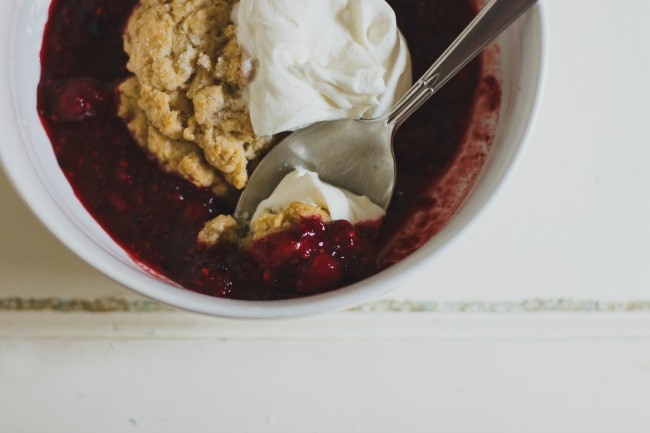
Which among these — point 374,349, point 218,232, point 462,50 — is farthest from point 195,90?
point 374,349

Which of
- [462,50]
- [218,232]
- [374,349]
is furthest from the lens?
[374,349]

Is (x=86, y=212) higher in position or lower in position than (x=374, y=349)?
higher

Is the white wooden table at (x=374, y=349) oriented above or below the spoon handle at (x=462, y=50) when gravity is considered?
below

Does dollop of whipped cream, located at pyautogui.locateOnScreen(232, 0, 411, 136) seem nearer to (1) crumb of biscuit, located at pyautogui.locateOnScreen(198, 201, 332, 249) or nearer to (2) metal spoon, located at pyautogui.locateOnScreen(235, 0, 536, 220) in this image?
(2) metal spoon, located at pyautogui.locateOnScreen(235, 0, 536, 220)

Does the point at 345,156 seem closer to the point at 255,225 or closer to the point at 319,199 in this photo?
the point at 319,199

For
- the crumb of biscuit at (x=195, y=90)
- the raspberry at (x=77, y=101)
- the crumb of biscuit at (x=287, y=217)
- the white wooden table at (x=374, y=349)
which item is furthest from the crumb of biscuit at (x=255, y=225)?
the raspberry at (x=77, y=101)

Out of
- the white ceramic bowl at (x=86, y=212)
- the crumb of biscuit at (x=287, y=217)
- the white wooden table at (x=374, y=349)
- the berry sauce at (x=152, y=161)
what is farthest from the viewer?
the white wooden table at (x=374, y=349)

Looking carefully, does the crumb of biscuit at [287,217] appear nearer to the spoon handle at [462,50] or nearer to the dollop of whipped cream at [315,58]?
the dollop of whipped cream at [315,58]
